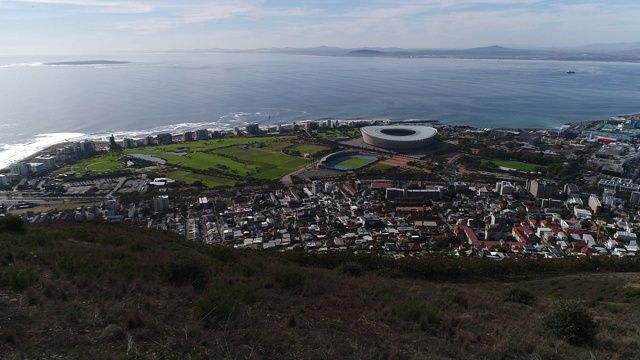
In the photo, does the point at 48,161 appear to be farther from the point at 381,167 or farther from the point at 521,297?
the point at 521,297

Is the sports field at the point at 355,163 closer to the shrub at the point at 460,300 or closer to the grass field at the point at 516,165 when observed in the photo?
the grass field at the point at 516,165

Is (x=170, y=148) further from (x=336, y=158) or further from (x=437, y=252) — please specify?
(x=437, y=252)

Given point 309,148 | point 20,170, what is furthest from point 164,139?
point 309,148

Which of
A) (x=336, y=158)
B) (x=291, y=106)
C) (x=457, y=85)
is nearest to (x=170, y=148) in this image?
(x=336, y=158)

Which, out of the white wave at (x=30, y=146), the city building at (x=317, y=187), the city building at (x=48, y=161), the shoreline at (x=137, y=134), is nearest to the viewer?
the city building at (x=317, y=187)

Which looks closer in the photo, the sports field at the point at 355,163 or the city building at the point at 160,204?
the city building at the point at 160,204

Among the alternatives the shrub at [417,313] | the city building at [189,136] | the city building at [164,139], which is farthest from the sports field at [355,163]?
the shrub at [417,313]

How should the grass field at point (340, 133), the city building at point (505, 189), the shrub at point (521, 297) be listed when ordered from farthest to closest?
the grass field at point (340, 133)
the city building at point (505, 189)
the shrub at point (521, 297)
